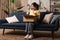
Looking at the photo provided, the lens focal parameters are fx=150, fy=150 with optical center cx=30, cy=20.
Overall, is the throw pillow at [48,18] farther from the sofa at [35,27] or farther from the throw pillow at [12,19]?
the throw pillow at [12,19]

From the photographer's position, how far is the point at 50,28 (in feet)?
Answer: 14.5

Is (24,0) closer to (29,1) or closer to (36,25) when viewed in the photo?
(29,1)

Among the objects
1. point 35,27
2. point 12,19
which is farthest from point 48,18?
point 12,19

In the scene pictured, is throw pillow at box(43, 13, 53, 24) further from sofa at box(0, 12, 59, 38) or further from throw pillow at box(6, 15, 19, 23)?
throw pillow at box(6, 15, 19, 23)

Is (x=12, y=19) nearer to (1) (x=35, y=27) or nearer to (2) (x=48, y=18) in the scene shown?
(1) (x=35, y=27)

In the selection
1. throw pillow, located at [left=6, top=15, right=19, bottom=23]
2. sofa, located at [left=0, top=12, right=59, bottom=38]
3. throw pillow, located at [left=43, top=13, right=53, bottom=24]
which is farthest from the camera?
throw pillow, located at [left=6, top=15, right=19, bottom=23]

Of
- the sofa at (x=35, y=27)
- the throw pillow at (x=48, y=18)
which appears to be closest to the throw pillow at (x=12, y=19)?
the sofa at (x=35, y=27)

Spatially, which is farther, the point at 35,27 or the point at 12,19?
the point at 12,19

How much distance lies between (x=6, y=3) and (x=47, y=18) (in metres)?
2.90

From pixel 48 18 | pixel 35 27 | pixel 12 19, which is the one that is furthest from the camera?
pixel 12 19

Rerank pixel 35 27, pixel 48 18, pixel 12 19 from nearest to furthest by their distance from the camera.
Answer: pixel 35 27, pixel 48 18, pixel 12 19

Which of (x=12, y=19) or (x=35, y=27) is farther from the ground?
(x=12, y=19)

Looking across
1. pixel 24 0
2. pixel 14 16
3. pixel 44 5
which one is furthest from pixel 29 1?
pixel 14 16

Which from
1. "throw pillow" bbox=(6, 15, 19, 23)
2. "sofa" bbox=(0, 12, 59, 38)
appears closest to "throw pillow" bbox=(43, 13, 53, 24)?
"sofa" bbox=(0, 12, 59, 38)
